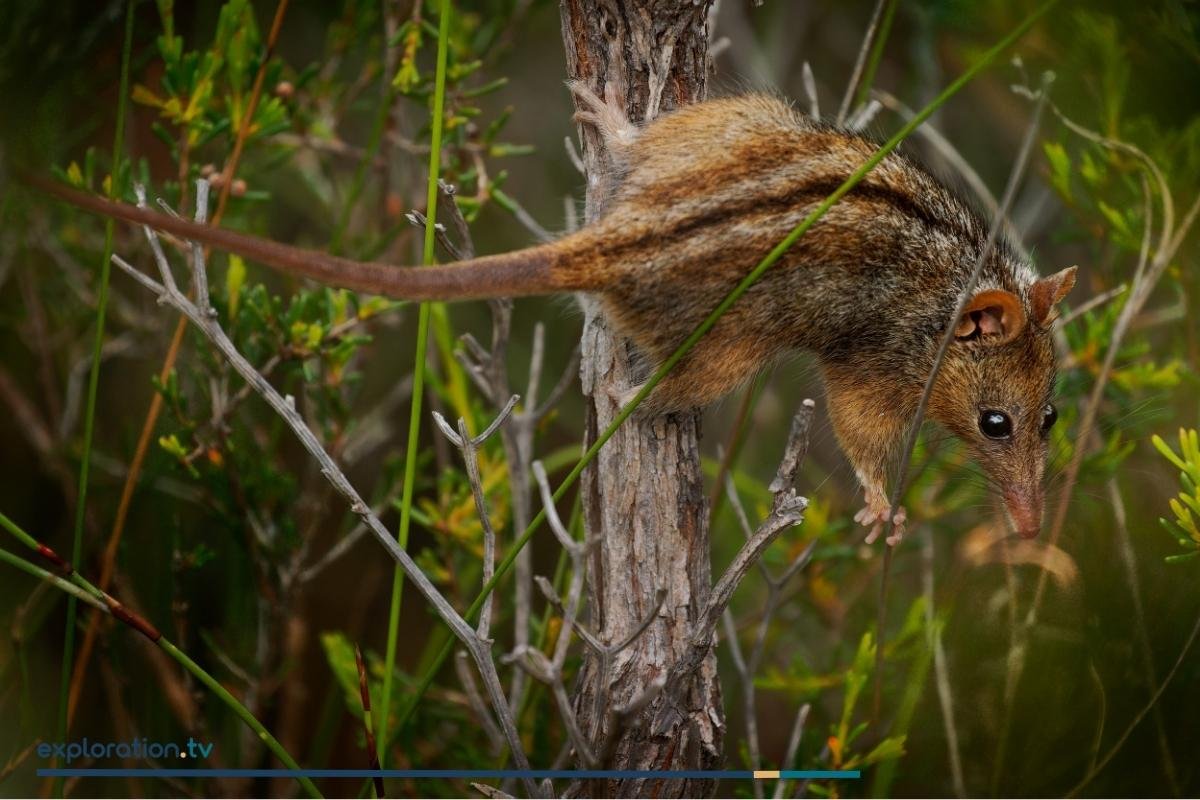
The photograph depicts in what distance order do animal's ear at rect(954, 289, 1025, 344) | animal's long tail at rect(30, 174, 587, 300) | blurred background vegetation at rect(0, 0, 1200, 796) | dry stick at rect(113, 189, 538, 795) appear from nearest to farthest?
animal's long tail at rect(30, 174, 587, 300) → dry stick at rect(113, 189, 538, 795) → animal's ear at rect(954, 289, 1025, 344) → blurred background vegetation at rect(0, 0, 1200, 796)

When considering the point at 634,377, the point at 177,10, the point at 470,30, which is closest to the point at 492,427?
the point at 634,377

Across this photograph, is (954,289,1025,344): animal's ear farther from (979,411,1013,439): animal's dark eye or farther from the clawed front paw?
the clawed front paw

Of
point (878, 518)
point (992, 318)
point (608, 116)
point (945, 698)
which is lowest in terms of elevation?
point (945, 698)

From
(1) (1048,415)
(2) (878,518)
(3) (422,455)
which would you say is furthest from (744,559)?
(3) (422,455)

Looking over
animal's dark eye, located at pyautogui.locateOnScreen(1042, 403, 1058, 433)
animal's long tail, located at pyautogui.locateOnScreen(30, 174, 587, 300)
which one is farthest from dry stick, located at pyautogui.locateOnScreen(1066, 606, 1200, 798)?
animal's long tail, located at pyautogui.locateOnScreen(30, 174, 587, 300)

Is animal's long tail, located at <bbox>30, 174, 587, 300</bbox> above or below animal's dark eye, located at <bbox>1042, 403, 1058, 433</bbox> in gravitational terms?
above

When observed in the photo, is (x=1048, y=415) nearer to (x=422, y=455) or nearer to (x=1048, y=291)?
(x=1048, y=291)
